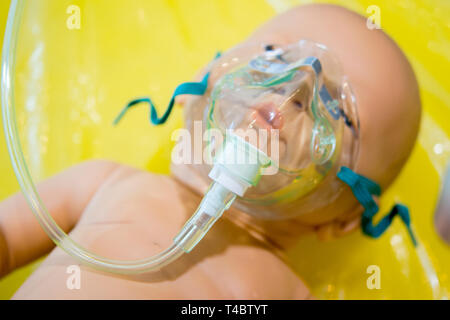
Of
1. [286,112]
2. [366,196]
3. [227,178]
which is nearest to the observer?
[227,178]

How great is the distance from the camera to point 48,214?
2.24 feet

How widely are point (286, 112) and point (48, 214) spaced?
0.43 m

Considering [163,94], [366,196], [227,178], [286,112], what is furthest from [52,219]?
[163,94]

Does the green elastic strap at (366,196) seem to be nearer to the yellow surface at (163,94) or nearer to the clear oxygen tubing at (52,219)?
the yellow surface at (163,94)

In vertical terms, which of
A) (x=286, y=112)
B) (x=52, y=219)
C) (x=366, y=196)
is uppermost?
(x=286, y=112)

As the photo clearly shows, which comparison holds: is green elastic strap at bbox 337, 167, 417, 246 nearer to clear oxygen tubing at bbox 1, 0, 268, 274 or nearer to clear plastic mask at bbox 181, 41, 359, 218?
clear plastic mask at bbox 181, 41, 359, 218

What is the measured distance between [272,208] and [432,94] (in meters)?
0.70

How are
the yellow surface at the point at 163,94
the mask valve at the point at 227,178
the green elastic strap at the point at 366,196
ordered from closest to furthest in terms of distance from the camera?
1. the mask valve at the point at 227,178
2. the green elastic strap at the point at 366,196
3. the yellow surface at the point at 163,94

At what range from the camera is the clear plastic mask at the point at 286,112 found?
0.77m

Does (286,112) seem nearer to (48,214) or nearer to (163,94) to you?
(48,214)

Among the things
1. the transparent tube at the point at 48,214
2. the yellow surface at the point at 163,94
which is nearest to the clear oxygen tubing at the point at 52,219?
the transparent tube at the point at 48,214

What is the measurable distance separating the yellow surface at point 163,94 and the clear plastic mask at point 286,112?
407 millimetres

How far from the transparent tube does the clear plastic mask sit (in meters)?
0.17

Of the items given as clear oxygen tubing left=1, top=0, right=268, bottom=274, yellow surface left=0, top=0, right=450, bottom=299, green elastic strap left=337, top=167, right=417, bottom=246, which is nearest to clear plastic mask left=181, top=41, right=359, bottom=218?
green elastic strap left=337, top=167, right=417, bottom=246
